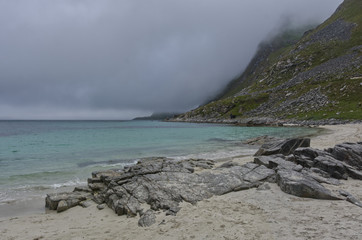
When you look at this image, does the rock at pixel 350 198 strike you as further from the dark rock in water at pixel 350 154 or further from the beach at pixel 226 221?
the dark rock in water at pixel 350 154

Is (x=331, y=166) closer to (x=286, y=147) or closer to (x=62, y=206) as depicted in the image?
(x=286, y=147)

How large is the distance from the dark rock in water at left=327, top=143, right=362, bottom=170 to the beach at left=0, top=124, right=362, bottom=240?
5195mm

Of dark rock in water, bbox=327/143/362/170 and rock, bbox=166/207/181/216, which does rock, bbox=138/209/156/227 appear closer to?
rock, bbox=166/207/181/216

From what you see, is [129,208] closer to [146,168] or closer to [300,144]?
[146,168]

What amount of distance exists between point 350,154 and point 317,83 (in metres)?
116

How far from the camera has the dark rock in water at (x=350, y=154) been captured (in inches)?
628

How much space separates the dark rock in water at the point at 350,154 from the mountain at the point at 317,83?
2474 inches

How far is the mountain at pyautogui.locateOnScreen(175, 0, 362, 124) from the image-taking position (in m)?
86.0

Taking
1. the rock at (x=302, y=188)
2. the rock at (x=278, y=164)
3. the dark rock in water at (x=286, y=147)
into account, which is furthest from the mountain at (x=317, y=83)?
the rock at (x=302, y=188)

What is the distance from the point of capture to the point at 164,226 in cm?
884

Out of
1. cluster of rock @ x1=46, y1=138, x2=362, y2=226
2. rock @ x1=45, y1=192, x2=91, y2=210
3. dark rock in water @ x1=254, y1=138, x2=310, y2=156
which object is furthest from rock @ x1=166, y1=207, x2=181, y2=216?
dark rock in water @ x1=254, y1=138, x2=310, y2=156

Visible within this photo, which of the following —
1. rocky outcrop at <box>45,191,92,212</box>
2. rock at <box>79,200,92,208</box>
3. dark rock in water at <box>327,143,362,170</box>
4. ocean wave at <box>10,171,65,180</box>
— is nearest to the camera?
rocky outcrop at <box>45,191,92,212</box>

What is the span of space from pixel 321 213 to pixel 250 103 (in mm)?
144407

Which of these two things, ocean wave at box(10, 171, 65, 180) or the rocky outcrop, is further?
ocean wave at box(10, 171, 65, 180)
